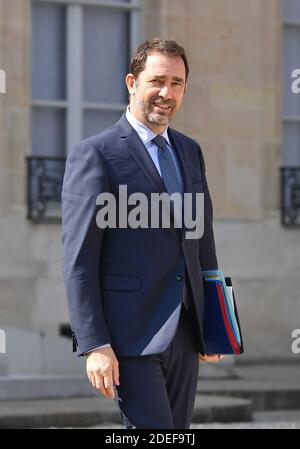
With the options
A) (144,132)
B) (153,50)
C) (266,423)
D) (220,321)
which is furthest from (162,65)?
(266,423)

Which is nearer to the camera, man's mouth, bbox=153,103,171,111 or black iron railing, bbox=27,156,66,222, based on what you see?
man's mouth, bbox=153,103,171,111

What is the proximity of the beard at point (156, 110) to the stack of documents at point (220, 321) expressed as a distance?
0.55 meters

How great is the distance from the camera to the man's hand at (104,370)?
4.26 metres

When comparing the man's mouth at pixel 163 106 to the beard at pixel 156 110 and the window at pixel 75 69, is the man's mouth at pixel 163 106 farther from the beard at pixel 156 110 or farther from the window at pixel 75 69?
the window at pixel 75 69

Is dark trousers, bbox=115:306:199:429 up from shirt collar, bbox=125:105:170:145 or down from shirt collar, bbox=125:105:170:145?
down

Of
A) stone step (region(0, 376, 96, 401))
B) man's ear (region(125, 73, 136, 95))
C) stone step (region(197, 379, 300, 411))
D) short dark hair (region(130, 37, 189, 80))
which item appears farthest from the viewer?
stone step (region(197, 379, 300, 411))

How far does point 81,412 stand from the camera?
10.5 meters

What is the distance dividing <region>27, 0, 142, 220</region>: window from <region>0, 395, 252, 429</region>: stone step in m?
4.05

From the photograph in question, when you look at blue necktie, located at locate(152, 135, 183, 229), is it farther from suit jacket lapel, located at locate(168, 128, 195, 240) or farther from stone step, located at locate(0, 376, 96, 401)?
stone step, located at locate(0, 376, 96, 401)

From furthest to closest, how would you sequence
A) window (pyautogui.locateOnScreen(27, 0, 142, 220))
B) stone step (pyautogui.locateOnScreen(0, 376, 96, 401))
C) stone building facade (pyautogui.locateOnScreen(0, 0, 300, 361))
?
1. window (pyautogui.locateOnScreen(27, 0, 142, 220))
2. stone building facade (pyautogui.locateOnScreen(0, 0, 300, 361))
3. stone step (pyautogui.locateOnScreen(0, 376, 96, 401))

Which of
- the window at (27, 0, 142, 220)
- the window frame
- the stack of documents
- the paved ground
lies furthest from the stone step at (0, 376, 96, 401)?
the stack of documents

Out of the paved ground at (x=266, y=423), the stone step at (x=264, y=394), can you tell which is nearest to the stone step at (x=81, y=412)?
the paved ground at (x=266, y=423)

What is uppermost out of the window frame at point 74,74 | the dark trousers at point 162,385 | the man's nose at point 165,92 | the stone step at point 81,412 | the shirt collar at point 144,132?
the window frame at point 74,74

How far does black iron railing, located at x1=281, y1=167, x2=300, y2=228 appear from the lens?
16125 millimetres
